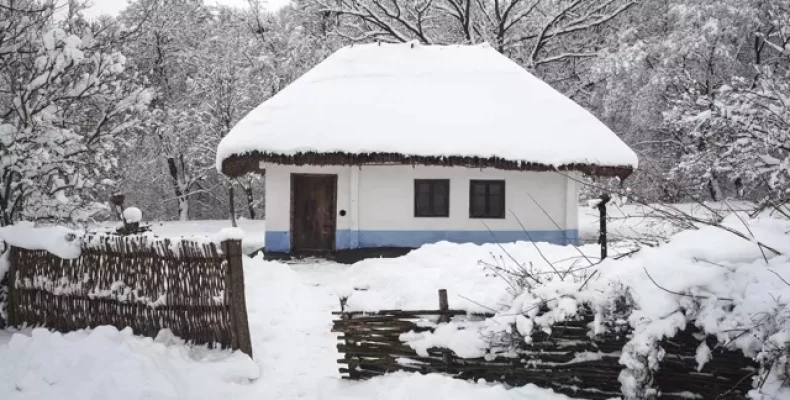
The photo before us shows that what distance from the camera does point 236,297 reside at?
511 cm

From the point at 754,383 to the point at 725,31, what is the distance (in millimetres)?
17680

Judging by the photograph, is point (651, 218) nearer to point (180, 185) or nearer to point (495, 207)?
point (495, 207)

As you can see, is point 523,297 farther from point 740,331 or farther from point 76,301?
point 76,301

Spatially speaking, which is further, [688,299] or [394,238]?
[394,238]

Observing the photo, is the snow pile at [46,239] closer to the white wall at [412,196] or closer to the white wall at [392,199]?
the white wall at [392,199]

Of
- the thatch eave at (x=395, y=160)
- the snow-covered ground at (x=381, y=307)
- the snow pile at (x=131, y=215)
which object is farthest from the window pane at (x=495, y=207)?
the snow pile at (x=131, y=215)

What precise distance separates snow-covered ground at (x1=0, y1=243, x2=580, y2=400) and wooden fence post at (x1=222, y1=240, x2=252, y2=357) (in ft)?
0.60

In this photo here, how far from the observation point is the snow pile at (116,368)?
4.20 meters

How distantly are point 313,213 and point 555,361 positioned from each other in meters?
9.28

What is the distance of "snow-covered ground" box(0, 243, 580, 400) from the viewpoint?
423 centimetres

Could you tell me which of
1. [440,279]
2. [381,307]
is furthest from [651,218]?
[381,307]

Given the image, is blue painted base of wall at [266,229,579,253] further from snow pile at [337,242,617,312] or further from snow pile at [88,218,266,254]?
snow pile at [337,242,617,312]

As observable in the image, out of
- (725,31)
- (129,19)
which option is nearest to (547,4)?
(725,31)

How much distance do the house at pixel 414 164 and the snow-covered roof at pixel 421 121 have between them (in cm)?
3
